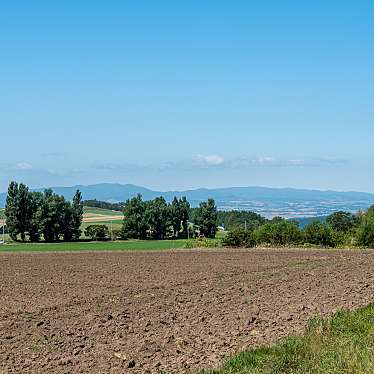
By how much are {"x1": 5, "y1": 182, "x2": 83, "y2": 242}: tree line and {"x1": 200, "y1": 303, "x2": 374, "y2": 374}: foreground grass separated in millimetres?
93238

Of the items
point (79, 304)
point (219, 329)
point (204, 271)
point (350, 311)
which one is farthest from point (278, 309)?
point (204, 271)

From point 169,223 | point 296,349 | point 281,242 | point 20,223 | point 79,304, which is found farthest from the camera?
point 169,223

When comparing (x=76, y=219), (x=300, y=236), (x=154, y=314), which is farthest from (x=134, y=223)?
(x=154, y=314)

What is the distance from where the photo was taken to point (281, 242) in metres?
67.2

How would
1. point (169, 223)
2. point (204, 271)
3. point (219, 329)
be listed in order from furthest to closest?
point (169, 223) → point (204, 271) → point (219, 329)

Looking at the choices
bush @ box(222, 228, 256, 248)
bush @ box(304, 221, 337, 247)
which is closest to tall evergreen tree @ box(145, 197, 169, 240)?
bush @ box(222, 228, 256, 248)

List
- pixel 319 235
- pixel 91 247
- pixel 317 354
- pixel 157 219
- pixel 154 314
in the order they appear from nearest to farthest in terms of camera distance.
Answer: pixel 317 354 → pixel 154 314 → pixel 319 235 → pixel 91 247 → pixel 157 219

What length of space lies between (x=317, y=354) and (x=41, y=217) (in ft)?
314

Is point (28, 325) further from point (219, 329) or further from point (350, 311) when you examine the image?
point (350, 311)

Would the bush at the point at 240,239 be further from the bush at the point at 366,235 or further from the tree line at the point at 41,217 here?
the tree line at the point at 41,217

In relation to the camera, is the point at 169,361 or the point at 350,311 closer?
the point at 169,361

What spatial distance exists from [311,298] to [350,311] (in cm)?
376

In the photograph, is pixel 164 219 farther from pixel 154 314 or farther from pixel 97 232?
pixel 154 314

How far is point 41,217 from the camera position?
10400 cm
